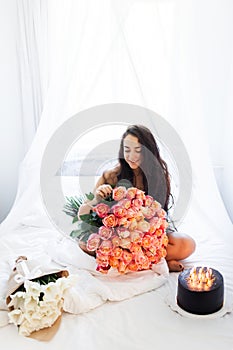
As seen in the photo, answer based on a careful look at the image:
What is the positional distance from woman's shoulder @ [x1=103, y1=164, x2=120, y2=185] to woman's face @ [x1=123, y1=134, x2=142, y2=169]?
2.9 inches

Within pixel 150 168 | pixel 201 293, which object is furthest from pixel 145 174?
pixel 201 293

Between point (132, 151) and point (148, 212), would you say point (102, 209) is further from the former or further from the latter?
point (132, 151)

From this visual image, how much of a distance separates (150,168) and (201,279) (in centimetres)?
64

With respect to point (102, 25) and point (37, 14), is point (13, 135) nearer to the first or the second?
point (37, 14)

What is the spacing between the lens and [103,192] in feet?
5.89

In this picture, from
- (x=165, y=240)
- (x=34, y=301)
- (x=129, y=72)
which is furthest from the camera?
(x=129, y=72)

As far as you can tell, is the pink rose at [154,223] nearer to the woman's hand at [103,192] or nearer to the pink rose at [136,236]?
the pink rose at [136,236]

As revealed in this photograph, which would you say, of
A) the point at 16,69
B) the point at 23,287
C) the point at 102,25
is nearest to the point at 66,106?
the point at 102,25

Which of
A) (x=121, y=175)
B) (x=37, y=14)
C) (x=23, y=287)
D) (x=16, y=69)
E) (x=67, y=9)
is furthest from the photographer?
(x=16, y=69)

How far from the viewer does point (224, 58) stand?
270cm

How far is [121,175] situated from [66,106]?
1.92ft

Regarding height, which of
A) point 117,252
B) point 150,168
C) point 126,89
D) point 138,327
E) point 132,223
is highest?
point 126,89

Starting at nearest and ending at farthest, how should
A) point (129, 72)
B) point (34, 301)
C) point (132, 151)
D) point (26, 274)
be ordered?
point (34, 301)
point (26, 274)
point (132, 151)
point (129, 72)

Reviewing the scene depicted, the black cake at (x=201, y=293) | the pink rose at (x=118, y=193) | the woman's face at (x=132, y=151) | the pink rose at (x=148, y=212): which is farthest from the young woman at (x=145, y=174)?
the black cake at (x=201, y=293)
